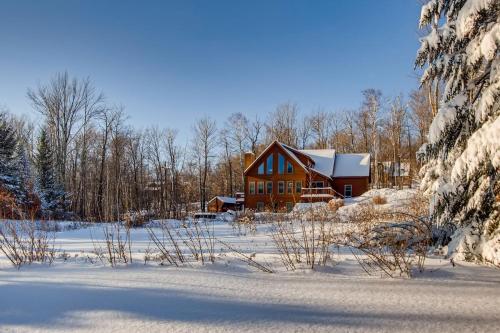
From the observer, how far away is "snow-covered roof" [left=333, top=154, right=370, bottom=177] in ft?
109

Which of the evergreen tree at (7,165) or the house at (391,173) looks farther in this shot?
the house at (391,173)

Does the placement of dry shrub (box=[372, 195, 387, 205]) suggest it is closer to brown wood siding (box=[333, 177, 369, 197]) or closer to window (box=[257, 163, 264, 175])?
brown wood siding (box=[333, 177, 369, 197])

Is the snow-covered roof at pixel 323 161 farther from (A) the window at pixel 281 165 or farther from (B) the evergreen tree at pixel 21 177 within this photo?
(B) the evergreen tree at pixel 21 177

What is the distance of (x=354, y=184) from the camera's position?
109ft

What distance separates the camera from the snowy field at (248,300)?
275 cm

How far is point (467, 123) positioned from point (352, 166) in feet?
101

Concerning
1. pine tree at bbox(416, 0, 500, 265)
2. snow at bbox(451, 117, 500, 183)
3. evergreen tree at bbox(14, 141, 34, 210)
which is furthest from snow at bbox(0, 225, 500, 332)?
evergreen tree at bbox(14, 141, 34, 210)

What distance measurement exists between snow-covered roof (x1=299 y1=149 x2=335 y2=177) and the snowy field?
28655 millimetres

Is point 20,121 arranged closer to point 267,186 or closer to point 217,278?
point 267,186

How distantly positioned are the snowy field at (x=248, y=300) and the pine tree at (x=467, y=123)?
0.50 metres

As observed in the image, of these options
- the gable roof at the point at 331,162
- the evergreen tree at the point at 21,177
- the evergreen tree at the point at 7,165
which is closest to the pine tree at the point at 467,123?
the evergreen tree at the point at 21,177

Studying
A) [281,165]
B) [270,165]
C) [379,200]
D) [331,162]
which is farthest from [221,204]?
[379,200]

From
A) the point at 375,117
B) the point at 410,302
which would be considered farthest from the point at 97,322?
the point at 375,117

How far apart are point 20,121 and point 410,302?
5045cm
